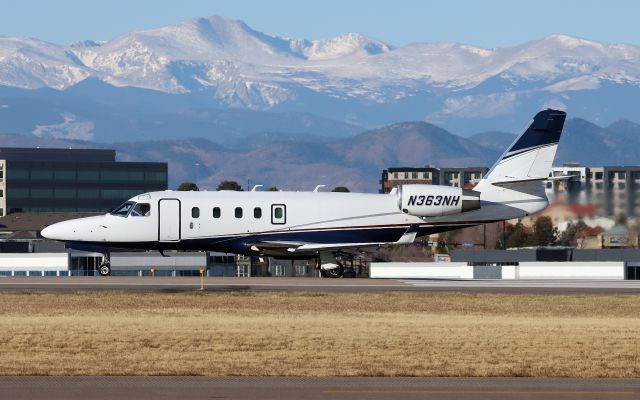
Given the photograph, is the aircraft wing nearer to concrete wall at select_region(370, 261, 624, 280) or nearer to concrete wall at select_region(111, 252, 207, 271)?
concrete wall at select_region(370, 261, 624, 280)

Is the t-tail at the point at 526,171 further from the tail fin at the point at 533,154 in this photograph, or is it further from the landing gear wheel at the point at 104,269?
the landing gear wheel at the point at 104,269

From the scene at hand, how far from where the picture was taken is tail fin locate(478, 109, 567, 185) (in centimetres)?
6662

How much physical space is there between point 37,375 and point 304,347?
7838mm

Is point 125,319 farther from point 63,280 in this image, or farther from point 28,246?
point 28,246

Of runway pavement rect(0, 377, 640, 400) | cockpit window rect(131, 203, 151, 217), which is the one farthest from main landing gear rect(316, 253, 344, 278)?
runway pavement rect(0, 377, 640, 400)

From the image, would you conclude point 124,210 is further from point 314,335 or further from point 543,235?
point 543,235

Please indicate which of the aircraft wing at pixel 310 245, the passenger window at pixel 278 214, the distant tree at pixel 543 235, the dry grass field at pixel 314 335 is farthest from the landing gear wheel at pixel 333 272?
the distant tree at pixel 543 235

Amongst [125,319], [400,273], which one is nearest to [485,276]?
[400,273]

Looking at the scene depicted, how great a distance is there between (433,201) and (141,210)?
13761mm

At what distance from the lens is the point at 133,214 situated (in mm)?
66062

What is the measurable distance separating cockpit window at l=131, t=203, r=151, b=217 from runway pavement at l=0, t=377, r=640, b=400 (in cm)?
3537

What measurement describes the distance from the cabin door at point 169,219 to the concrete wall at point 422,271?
38.1 m

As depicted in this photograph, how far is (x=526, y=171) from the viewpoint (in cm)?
6675

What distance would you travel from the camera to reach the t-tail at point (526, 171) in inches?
2625
